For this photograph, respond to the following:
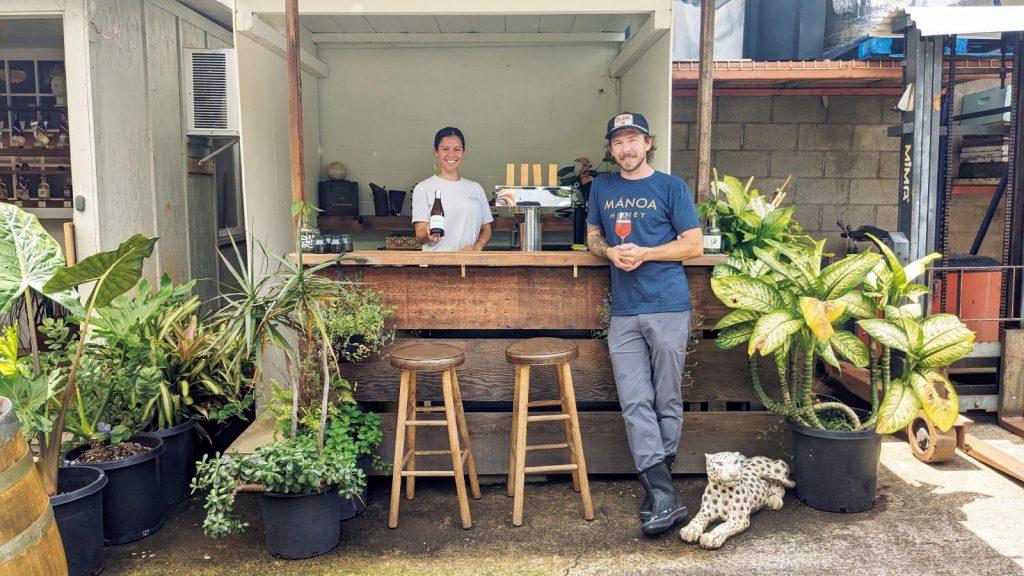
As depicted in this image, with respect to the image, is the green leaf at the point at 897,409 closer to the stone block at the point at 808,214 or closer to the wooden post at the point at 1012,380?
the wooden post at the point at 1012,380

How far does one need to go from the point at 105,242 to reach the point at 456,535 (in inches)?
112

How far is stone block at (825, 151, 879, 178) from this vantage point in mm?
6219

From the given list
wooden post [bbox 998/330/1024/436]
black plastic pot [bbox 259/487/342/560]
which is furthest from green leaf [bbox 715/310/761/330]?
wooden post [bbox 998/330/1024/436]

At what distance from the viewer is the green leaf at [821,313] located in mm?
3139

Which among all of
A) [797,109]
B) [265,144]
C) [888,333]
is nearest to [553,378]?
[888,333]

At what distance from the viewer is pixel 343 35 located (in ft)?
19.3

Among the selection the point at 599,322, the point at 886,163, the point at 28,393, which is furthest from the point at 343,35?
the point at 886,163

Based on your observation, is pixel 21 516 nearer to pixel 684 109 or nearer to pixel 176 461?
pixel 176 461

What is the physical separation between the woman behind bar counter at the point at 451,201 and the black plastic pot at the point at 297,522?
1.64 m

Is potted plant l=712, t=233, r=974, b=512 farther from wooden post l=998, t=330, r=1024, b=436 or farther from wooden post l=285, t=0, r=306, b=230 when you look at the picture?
wooden post l=285, t=0, r=306, b=230

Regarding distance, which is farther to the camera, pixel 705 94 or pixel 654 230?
pixel 705 94

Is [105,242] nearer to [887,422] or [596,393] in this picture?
[596,393]

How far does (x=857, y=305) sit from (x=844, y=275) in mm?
168

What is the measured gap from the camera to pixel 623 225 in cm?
347
